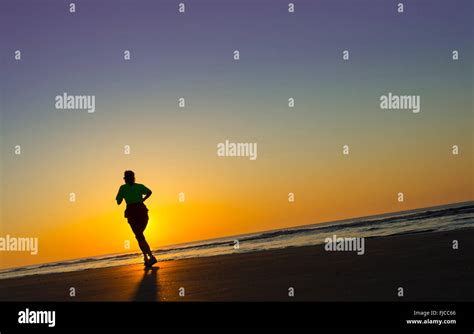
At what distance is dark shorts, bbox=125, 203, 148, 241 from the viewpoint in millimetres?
11898

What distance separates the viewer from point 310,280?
8.24m

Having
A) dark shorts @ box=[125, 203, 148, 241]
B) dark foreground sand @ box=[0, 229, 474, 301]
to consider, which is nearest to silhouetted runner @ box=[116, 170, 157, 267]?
dark shorts @ box=[125, 203, 148, 241]

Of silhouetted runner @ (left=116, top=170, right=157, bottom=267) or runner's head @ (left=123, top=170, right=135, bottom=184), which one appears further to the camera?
runner's head @ (left=123, top=170, right=135, bottom=184)

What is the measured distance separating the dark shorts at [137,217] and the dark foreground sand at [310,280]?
0.94 m

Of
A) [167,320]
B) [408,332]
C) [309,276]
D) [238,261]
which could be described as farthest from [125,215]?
[408,332]

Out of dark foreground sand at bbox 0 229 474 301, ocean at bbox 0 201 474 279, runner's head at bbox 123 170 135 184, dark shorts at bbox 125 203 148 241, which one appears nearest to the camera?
dark foreground sand at bbox 0 229 474 301

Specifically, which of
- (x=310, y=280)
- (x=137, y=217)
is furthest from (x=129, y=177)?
(x=310, y=280)

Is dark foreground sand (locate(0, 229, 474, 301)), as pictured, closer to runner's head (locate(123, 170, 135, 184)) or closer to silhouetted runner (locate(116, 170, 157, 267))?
silhouetted runner (locate(116, 170, 157, 267))

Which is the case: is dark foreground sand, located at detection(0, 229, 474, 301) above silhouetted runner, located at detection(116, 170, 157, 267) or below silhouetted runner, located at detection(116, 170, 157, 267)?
below

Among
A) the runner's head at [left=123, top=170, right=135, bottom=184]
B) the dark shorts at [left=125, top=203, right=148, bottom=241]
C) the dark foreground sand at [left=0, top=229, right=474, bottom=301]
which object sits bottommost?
the dark foreground sand at [left=0, top=229, right=474, bottom=301]

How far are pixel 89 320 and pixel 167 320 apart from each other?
1.02 metres

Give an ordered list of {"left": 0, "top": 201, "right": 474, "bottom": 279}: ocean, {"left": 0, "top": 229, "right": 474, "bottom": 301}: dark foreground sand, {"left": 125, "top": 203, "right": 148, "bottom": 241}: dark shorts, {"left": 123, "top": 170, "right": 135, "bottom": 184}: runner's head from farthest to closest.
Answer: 1. {"left": 0, "top": 201, "right": 474, "bottom": 279}: ocean
2. {"left": 123, "top": 170, "right": 135, "bottom": 184}: runner's head
3. {"left": 125, "top": 203, "right": 148, "bottom": 241}: dark shorts
4. {"left": 0, "top": 229, "right": 474, "bottom": 301}: dark foreground sand

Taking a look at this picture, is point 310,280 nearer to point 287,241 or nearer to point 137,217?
point 137,217

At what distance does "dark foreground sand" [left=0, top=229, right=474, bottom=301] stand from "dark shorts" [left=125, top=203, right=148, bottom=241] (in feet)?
3.07
